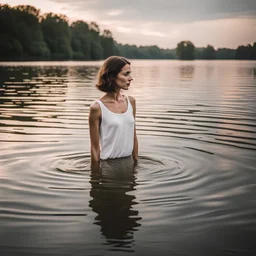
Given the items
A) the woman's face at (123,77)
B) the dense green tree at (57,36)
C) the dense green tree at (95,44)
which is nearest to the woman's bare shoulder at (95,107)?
the woman's face at (123,77)

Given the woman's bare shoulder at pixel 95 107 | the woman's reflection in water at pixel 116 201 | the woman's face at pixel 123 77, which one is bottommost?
the woman's reflection in water at pixel 116 201

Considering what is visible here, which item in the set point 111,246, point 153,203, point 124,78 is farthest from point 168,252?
point 124,78

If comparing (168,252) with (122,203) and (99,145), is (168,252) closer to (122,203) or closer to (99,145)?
(122,203)

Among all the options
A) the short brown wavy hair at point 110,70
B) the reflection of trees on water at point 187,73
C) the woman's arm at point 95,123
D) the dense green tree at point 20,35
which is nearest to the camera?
the short brown wavy hair at point 110,70

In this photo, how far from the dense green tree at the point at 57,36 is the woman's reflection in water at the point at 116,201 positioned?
130884 millimetres

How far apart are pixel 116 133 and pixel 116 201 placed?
1288mm

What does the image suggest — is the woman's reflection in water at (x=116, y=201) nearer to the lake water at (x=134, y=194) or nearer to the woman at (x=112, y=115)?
the lake water at (x=134, y=194)

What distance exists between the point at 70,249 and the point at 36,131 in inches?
268

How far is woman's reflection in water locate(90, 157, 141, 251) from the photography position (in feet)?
14.6

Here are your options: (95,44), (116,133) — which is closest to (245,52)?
(95,44)

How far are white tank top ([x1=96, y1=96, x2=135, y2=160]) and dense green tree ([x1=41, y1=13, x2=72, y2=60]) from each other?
429 ft

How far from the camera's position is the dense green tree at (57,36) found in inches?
5295

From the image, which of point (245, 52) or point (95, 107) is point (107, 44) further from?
point (95, 107)

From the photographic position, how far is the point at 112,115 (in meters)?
6.41
